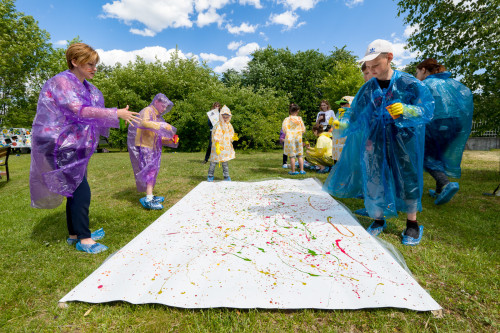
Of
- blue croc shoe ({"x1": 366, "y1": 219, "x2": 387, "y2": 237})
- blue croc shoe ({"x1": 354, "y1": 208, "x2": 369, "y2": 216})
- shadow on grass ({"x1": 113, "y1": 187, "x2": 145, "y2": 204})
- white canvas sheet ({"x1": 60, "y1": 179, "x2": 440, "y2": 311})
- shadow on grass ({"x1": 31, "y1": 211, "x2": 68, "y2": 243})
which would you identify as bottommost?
shadow on grass ({"x1": 113, "y1": 187, "x2": 145, "y2": 204})

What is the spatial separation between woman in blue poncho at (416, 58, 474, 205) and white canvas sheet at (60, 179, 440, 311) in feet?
6.05

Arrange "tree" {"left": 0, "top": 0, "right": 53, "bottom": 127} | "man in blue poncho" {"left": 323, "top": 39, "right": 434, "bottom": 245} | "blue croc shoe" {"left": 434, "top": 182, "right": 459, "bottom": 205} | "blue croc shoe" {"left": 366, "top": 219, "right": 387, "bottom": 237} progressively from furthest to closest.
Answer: "tree" {"left": 0, "top": 0, "right": 53, "bottom": 127}, "blue croc shoe" {"left": 434, "top": 182, "right": 459, "bottom": 205}, "blue croc shoe" {"left": 366, "top": 219, "right": 387, "bottom": 237}, "man in blue poncho" {"left": 323, "top": 39, "right": 434, "bottom": 245}

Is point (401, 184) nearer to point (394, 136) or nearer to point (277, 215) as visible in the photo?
point (394, 136)

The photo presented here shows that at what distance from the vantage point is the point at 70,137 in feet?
8.09

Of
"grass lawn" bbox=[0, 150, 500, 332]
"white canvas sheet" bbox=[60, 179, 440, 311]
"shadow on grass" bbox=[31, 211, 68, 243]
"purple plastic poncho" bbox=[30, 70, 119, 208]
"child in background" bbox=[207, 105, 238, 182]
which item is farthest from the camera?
"child in background" bbox=[207, 105, 238, 182]

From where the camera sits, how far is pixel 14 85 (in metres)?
20.7

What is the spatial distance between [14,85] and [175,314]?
27.9 meters

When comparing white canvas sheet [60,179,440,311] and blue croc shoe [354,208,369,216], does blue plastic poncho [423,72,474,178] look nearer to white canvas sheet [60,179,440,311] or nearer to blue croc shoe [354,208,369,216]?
blue croc shoe [354,208,369,216]

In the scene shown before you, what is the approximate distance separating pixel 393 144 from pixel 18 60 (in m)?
26.9

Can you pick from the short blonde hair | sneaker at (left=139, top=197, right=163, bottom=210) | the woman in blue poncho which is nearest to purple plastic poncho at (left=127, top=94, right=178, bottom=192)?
sneaker at (left=139, top=197, right=163, bottom=210)

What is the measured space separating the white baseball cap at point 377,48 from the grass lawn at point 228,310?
1920mm

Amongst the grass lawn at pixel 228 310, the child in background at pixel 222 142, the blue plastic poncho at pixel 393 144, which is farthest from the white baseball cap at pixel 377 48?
the child in background at pixel 222 142

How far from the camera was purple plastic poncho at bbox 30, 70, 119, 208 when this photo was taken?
2.38 m

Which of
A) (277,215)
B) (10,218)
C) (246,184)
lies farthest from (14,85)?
(277,215)
